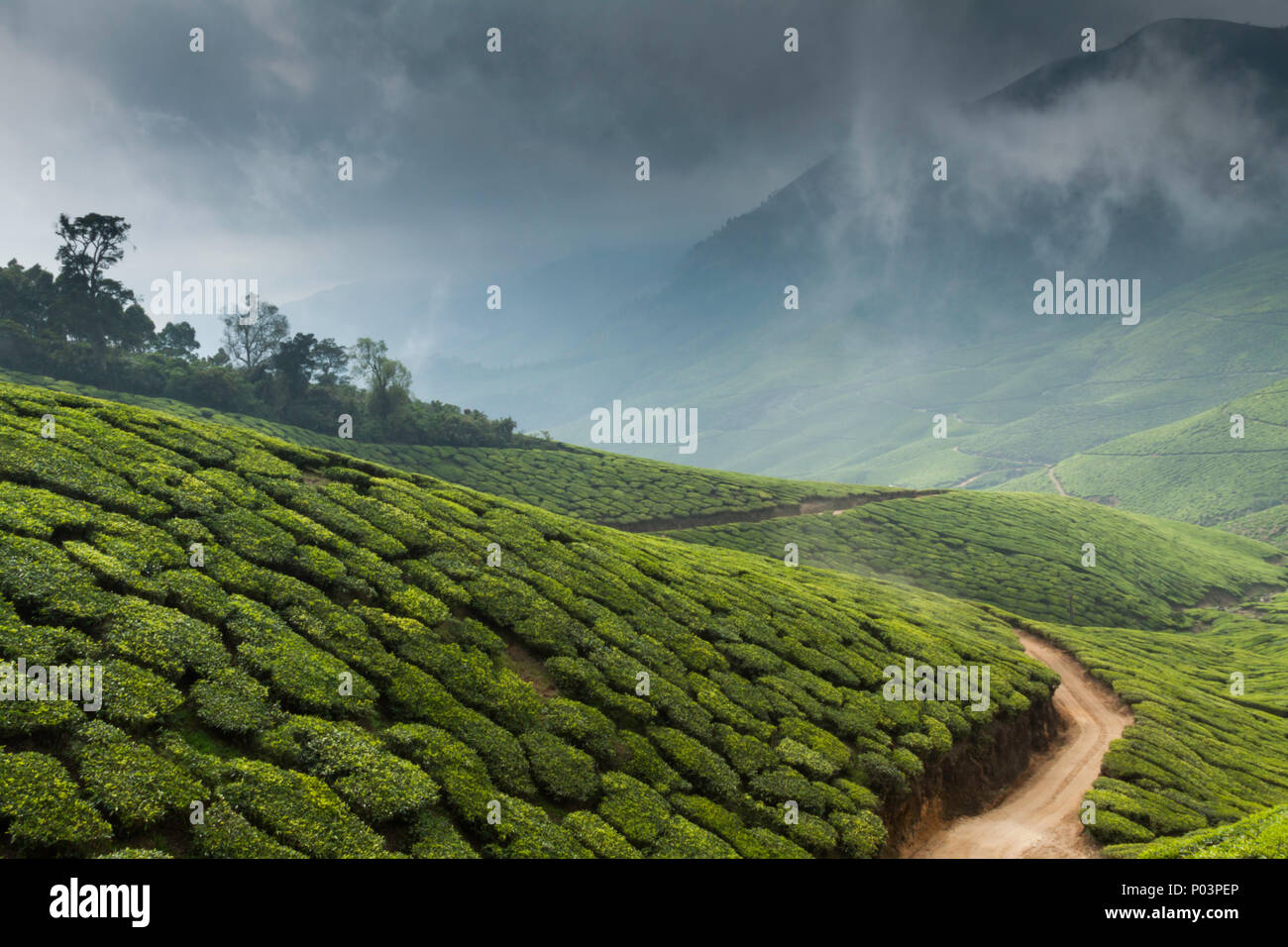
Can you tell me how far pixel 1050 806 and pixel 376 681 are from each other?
28.3 meters

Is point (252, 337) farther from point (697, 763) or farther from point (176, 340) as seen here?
point (697, 763)

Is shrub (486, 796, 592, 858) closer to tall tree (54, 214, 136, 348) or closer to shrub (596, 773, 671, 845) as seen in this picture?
shrub (596, 773, 671, 845)

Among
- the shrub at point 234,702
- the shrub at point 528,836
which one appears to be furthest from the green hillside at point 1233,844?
the shrub at point 234,702

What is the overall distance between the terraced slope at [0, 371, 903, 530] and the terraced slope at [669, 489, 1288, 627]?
6.31 meters

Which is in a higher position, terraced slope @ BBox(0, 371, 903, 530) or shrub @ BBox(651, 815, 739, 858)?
terraced slope @ BBox(0, 371, 903, 530)

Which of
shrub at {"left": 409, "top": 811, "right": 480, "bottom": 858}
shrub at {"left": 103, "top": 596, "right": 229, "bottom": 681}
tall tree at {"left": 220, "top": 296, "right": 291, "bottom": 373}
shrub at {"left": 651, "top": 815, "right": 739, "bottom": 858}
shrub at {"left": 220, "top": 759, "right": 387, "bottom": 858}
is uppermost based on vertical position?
tall tree at {"left": 220, "top": 296, "right": 291, "bottom": 373}

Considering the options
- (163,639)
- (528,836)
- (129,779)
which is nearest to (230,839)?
(129,779)

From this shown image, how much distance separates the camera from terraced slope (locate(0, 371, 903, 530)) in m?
71.7

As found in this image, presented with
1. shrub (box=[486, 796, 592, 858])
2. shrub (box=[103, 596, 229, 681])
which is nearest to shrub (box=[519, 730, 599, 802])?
shrub (box=[486, 796, 592, 858])

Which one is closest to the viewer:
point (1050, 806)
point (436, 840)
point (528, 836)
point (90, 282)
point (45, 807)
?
point (45, 807)

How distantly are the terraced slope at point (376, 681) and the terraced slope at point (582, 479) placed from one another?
41.5 metres

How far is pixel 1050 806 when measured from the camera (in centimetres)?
2742

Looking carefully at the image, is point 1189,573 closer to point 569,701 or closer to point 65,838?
point 569,701
